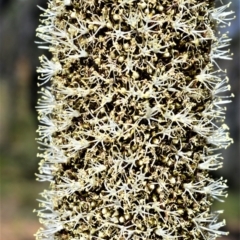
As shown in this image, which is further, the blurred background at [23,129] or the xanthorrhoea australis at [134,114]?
the blurred background at [23,129]

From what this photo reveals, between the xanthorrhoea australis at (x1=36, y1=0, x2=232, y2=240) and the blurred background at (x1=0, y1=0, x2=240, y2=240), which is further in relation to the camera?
the blurred background at (x1=0, y1=0, x2=240, y2=240)

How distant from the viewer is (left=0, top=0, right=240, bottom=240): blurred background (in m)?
12.0

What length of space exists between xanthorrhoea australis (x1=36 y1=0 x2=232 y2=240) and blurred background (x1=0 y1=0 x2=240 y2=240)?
26.9 ft

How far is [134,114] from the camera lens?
2668mm

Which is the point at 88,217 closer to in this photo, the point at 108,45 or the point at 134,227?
the point at 134,227

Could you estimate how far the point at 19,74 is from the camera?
1582 centimetres

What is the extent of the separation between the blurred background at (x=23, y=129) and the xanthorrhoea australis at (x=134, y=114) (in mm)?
8211

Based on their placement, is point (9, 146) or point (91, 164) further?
point (9, 146)

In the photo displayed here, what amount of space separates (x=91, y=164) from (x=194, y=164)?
528 millimetres

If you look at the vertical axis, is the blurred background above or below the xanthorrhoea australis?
above

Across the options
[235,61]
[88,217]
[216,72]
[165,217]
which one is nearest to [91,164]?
[88,217]

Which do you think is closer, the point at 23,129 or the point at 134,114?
the point at 134,114

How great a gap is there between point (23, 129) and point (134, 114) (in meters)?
16.0

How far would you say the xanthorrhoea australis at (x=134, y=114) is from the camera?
8.69 feet
